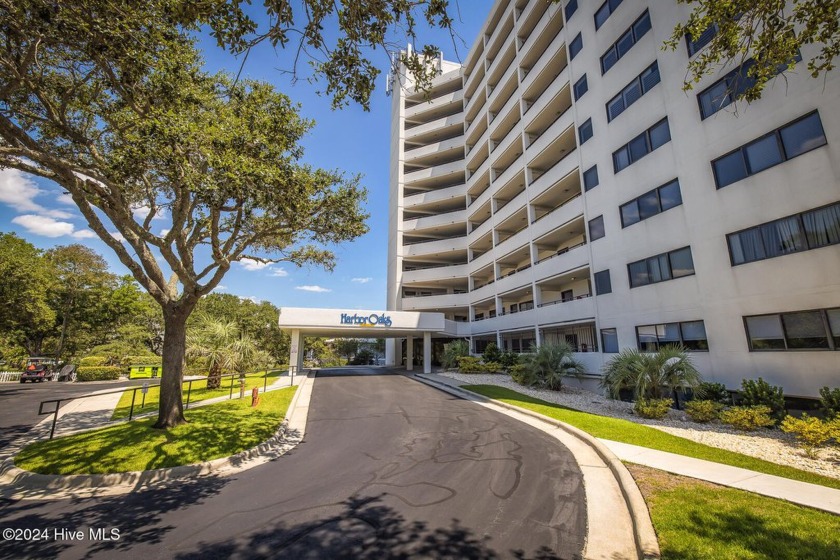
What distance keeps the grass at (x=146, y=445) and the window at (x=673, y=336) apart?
17088 millimetres

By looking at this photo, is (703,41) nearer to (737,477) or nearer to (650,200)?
(650,200)

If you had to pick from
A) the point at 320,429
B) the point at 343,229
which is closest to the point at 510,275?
the point at 343,229

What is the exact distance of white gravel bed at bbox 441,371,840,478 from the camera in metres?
7.78

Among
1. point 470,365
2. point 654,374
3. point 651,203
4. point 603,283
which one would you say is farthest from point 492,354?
point 651,203

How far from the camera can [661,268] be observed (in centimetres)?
1686

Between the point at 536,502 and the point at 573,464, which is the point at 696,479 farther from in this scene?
the point at 536,502

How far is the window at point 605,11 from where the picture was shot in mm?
21000

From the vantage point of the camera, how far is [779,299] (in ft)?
39.9

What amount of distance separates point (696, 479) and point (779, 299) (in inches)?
390

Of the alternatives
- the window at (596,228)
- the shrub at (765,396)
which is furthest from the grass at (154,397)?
the window at (596,228)

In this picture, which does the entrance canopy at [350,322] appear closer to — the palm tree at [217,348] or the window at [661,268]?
the palm tree at [217,348]

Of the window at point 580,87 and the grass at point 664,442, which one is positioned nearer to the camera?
the grass at point 664,442

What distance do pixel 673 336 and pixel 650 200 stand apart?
687 centimetres

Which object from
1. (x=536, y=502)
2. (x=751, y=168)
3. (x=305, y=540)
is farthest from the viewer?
(x=751, y=168)
